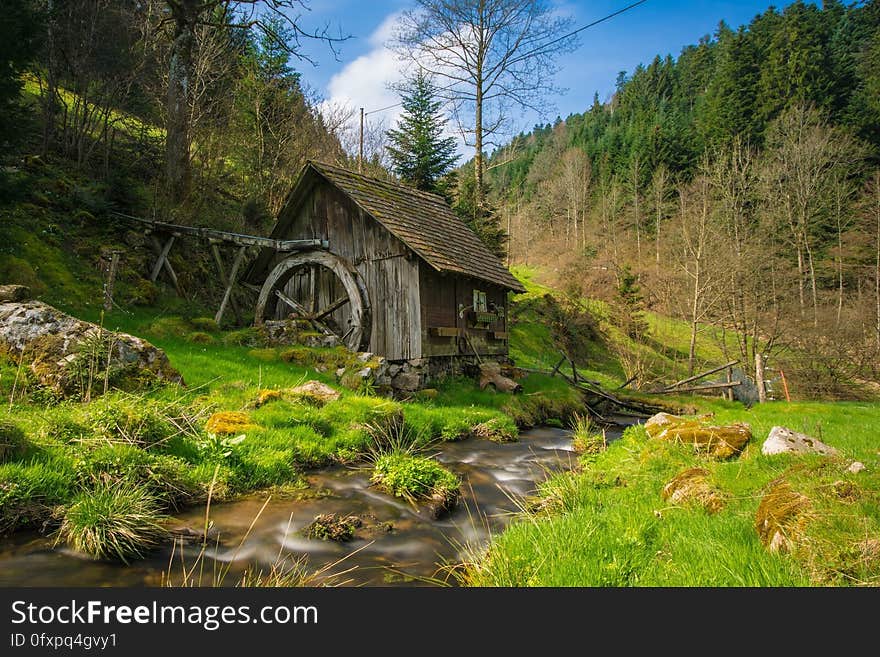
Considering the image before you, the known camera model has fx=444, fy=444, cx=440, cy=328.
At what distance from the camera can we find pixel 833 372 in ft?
57.3

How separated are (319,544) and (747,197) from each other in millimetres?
30783

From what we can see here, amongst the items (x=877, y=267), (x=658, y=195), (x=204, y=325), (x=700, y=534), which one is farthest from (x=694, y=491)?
(x=658, y=195)

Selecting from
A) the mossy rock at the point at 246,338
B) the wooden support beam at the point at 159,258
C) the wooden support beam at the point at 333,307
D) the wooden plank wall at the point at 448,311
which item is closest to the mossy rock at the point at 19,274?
the wooden support beam at the point at 159,258

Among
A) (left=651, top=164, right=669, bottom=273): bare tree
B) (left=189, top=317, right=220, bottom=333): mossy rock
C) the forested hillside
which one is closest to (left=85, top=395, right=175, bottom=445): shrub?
(left=189, top=317, right=220, bottom=333): mossy rock

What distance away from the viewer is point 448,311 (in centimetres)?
1219

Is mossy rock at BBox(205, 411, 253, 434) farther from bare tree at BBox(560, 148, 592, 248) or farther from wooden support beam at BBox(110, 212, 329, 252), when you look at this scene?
bare tree at BBox(560, 148, 592, 248)

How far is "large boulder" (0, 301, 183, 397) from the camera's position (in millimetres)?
5547

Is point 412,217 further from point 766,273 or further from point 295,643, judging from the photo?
point 766,273

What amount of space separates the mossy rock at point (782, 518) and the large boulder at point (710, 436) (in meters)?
1.92

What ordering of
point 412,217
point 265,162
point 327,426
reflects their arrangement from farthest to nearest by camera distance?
point 265,162 → point 412,217 → point 327,426

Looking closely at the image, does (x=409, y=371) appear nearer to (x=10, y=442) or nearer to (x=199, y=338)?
(x=199, y=338)

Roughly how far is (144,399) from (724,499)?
6.43 meters

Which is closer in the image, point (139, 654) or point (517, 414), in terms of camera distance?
point (139, 654)

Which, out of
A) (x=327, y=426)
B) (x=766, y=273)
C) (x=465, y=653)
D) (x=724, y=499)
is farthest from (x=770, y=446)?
(x=766, y=273)
